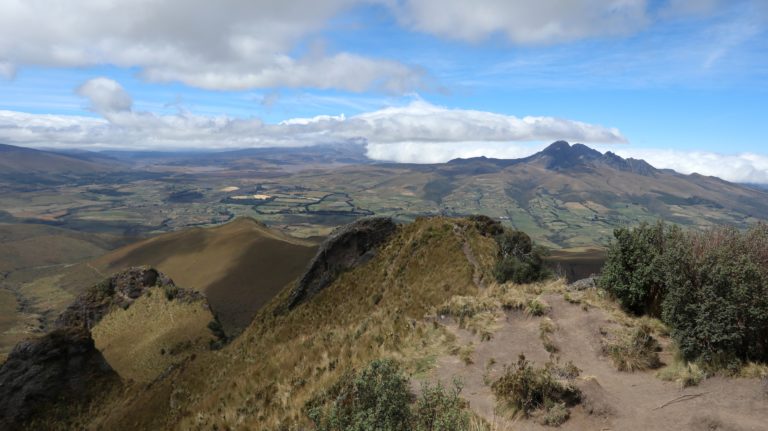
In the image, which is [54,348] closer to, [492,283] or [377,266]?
[377,266]

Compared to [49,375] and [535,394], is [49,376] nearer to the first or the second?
[49,375]

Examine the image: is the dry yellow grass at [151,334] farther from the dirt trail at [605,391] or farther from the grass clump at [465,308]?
the dirt trail at [605,391]

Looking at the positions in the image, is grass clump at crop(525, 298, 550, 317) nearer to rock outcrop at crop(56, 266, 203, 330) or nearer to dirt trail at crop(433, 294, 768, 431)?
dirt trail at crop(433, 294, 768, 431)

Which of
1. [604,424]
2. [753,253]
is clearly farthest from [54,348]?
[753,253]

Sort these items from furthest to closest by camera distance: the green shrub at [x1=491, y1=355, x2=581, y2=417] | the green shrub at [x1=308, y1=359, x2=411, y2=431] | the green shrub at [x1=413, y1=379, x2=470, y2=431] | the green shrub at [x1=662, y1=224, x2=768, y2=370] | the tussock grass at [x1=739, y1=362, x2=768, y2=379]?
the green shrub at [x1=662, y1=224, x2=768, y2=370] < the green shrub at [x1=491, y1=355, x2=581, y2=417] < the tussock grass at [x1=739, y1=362, x2=768, y2=379] < the green shrub at [x1=308, y1=359, x2=411, y2=431] < the green shrub at [x1=413, y1=379, x2=470, y2=431]

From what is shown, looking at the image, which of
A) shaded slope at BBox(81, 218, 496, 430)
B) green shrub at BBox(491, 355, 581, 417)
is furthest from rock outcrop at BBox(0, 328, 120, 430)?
green shrub at BBox(491, 355, 581, 417)

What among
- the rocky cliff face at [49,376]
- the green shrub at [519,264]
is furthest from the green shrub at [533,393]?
the rocky cliff face at [49,376]
